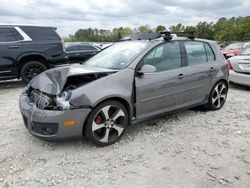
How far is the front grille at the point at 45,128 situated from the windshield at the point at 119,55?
1.35 metres

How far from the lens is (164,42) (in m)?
4.63

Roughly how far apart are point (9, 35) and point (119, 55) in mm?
4823

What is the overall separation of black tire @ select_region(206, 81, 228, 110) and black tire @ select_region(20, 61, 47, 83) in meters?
5.14

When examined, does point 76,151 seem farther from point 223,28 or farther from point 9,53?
point 223,28

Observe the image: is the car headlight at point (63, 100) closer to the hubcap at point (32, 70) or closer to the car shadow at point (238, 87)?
the hubcap at point (32, 70)

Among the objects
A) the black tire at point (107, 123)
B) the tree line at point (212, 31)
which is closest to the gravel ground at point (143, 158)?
the black tire at point (107, 123)

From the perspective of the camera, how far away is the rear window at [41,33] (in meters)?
8.19

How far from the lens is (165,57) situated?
458cm

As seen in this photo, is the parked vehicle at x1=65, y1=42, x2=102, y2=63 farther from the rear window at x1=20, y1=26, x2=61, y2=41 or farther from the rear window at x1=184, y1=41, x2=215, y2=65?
the rear window at x1=184, y1=41, x2=215, y2=65

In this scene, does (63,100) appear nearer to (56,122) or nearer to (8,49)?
(56,122)

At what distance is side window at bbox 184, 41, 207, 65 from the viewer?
4.96 meters

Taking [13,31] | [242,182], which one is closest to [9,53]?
[13,31]

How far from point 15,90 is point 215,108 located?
557 centimetres

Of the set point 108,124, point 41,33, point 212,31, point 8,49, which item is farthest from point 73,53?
point 212,31
